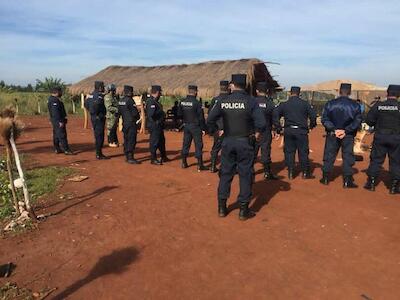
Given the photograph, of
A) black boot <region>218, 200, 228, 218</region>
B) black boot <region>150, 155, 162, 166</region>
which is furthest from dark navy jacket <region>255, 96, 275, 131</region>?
black boot <region>150, 155, 162, 166</region>

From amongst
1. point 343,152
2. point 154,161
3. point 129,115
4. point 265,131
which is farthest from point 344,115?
point 129,115

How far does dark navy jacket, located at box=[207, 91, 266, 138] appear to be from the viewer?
623 cm

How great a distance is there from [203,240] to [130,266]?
1.15 metres

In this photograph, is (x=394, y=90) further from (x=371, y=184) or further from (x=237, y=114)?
(x=237, y=114)

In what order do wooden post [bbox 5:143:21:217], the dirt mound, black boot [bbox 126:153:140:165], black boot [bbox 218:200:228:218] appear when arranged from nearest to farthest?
1. wooden post [bbox 5:143:21:217]
2. black boot [bbox 218:200:228:218]
3. black boot [bbox 126:153:140:165]
4. the dirt mound

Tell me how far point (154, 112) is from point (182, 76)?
1277 centimetres

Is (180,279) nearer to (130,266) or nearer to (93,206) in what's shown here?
(130,266)

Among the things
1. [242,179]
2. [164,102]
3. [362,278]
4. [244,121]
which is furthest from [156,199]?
[164,102]

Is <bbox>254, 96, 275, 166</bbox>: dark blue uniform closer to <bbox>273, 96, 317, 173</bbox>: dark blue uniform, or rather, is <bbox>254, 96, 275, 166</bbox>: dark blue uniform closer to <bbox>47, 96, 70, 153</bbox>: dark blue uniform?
<bbox>273, 96, 317, 173</bbox>: dark blue uniform

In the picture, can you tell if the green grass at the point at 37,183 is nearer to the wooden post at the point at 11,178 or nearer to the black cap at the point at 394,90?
the wooden post at the point at 11,178

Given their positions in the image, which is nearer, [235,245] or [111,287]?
[111,287]

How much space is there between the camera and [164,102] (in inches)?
1194

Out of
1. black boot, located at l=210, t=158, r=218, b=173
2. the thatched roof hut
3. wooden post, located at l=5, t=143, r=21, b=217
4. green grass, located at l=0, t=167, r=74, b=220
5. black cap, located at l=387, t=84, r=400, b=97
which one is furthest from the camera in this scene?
the thatched roof hut

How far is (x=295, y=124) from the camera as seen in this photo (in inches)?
346
